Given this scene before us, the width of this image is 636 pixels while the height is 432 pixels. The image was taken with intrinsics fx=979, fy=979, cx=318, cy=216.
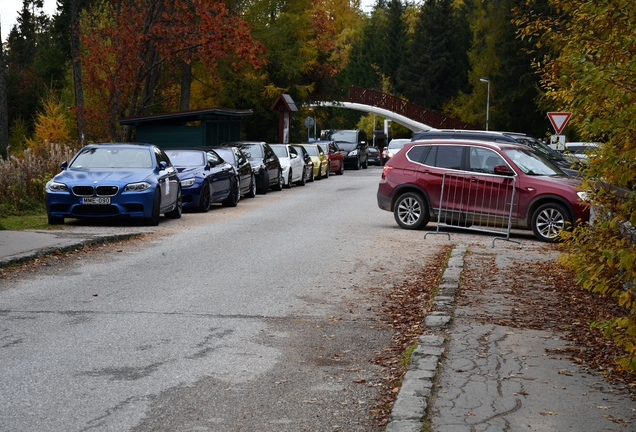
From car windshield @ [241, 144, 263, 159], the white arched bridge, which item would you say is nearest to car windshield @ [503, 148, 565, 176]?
car windshield @ [241, 144, 263, 159]

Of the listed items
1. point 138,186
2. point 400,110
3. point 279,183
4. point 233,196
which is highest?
point 400,110

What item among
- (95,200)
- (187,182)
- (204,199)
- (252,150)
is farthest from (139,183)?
(252,150)

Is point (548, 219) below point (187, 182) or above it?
above

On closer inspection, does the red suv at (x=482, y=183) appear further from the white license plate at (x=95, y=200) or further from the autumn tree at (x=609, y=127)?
the autumn tree at (x=609, y=127)

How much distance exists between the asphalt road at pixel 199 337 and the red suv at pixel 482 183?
3050 mm

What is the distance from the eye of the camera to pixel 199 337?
8.24 metres

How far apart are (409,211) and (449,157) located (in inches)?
51.4

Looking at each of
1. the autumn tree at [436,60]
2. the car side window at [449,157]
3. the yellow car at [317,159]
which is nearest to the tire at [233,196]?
the car side window at [449,157]

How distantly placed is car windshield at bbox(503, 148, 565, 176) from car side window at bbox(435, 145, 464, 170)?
876 millimetres

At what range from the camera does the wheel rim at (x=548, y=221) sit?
1756cm

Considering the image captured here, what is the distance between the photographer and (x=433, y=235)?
1825 centimetres

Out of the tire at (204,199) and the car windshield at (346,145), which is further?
Result: the car windshield at (346,145)

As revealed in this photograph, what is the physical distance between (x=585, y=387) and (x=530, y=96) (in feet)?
195

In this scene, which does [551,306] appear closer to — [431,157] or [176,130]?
[431,157]
